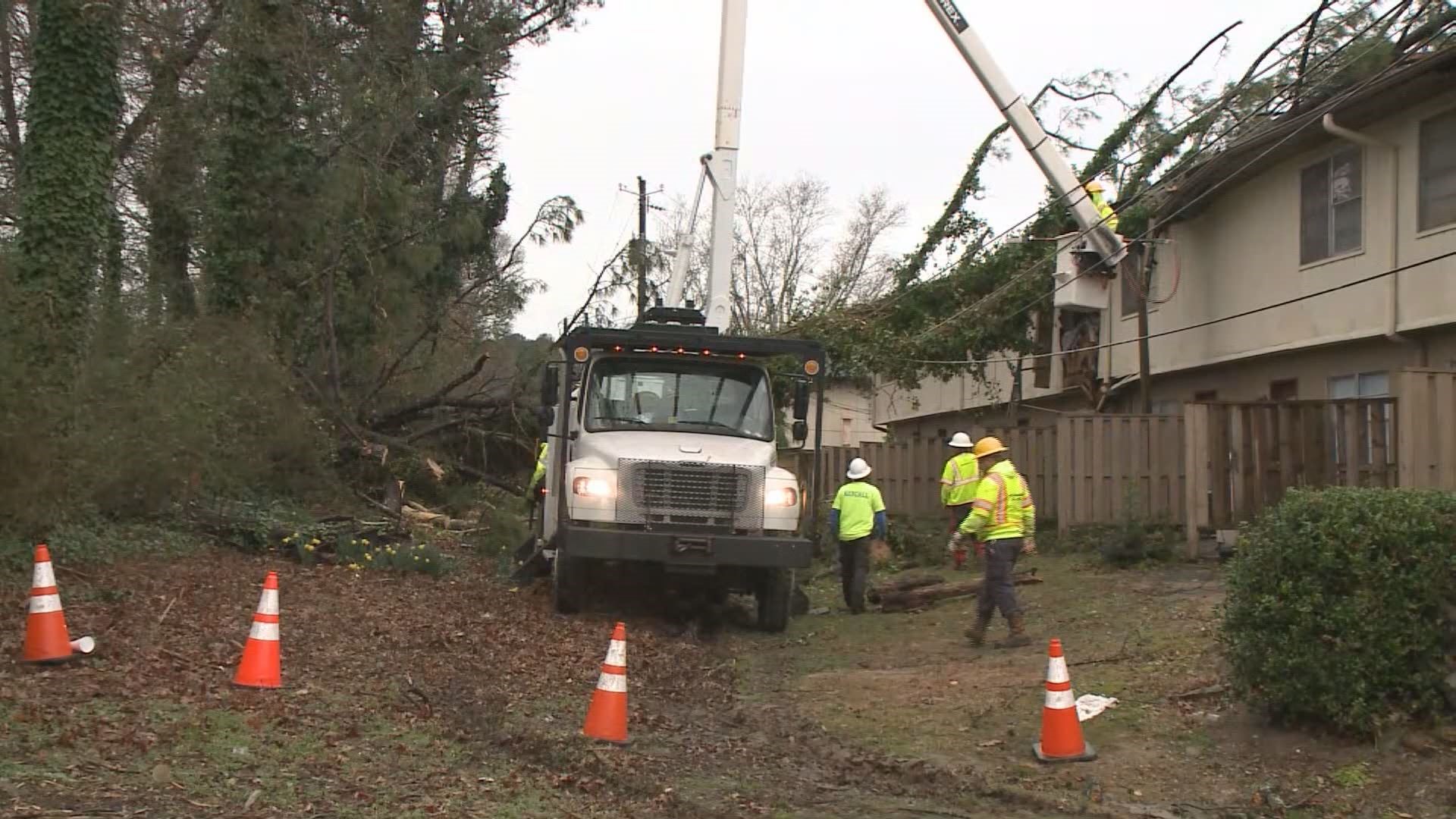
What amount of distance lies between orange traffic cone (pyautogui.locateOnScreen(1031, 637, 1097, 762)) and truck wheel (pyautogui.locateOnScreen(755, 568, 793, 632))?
5.23 meters

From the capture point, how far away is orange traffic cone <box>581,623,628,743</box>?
24.6 ft

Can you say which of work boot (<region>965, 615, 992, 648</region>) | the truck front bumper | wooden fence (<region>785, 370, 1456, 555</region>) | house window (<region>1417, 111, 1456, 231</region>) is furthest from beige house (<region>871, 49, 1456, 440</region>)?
the truck front bumper

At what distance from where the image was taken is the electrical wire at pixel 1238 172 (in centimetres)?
1489

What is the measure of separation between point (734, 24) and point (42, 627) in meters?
10.8

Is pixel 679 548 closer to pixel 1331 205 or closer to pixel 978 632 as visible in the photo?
pixel 978 632

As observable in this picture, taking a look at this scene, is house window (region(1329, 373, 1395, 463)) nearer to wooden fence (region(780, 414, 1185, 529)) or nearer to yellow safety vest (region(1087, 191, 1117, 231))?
wooden fence (region(780, 414, 1185, 529))

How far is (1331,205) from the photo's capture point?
55.0 feet

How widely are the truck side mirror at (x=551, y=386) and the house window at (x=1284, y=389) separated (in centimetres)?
1010

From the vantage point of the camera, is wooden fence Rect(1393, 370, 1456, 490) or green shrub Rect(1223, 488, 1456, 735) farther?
wooden fence Rect(1393, 370, 1456, 490)

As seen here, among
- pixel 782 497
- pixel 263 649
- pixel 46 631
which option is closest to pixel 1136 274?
pixel 782 497

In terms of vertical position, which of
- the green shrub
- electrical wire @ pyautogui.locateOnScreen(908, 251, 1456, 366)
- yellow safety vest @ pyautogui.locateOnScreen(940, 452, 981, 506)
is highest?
electrical wire @ pyautogui.locateOnScreen(908, 251, 1456, 366)

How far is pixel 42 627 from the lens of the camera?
849 centimetres

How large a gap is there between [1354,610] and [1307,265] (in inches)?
453

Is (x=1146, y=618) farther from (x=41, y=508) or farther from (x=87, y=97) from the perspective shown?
(x=87, y=97)
